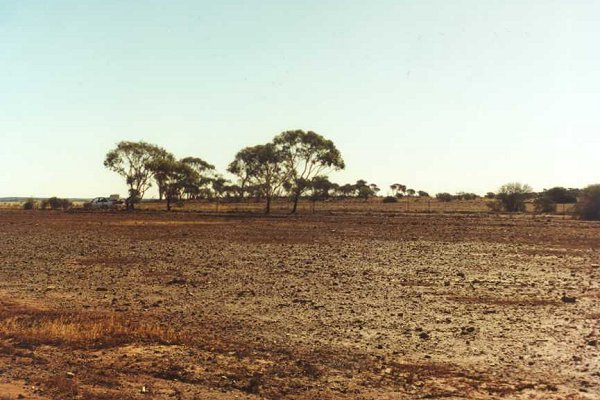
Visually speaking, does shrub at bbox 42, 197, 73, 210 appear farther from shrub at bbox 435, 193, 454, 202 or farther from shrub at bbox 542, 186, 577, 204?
shrub at bbox 542, 186, 577, 204

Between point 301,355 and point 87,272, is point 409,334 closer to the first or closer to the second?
point 301,355

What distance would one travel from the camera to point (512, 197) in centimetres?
7125

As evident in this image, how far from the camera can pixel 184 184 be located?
91750mm

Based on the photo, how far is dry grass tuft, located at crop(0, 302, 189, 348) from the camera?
8945mm

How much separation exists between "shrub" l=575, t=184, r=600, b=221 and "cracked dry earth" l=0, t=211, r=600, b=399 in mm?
Result: 34492

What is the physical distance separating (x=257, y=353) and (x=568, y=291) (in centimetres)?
917

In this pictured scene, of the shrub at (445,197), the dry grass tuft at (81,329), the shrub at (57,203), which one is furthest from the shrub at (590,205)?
the shrub at (57,203)

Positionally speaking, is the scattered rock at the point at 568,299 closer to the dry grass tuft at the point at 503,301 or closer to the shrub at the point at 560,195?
the dry grass tuft at the point at 503,301

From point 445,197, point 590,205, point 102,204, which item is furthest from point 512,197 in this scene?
point 102,204

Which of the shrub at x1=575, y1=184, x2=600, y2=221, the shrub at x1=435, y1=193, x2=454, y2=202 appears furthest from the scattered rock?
the shrub at x1=435, y1=193, x2=454, y2=202

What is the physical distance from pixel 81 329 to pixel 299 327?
3.92 metres

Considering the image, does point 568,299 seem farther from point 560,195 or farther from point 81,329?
point 560,195

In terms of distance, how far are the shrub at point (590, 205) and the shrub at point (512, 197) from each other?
18633 millimetres

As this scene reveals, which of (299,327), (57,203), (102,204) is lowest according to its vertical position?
(299,327)
